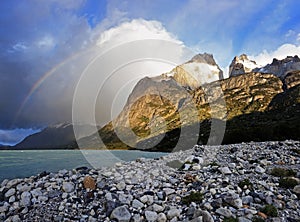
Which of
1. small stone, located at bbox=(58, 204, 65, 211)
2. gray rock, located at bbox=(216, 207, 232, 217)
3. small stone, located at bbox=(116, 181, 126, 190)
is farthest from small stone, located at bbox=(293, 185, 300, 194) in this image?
small stone, located at bbox=(58, 204, 65, 211)

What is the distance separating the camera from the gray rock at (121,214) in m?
9.30

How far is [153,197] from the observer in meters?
10.8

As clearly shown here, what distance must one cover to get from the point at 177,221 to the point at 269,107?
183 m

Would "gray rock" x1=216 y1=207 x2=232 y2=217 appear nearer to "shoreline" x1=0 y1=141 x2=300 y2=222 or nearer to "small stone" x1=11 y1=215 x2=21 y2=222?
"shoreline" x1=0 y1=141 x2=300 y2=222

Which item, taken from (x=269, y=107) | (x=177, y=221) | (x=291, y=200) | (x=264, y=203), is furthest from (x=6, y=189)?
(x=269, y=107)

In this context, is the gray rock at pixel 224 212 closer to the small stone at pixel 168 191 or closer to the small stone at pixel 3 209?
the small stone at pixel 168 191

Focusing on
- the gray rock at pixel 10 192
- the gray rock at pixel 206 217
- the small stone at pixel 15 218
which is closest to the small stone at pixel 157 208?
the gray rock at pixel 206 217

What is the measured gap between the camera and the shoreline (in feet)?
30.9

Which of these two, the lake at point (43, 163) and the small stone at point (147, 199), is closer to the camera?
the small stone at point (147, 199)

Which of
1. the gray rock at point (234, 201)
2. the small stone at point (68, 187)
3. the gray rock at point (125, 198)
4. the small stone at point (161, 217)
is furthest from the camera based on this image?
the small stone at point (68, 187)

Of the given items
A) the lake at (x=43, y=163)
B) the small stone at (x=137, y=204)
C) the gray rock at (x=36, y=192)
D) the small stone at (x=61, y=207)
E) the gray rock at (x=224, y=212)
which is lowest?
the gray rock at (x=224, y=212)

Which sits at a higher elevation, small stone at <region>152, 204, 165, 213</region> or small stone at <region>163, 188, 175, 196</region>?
small stone at <region>163, 188, 175, 196</region>

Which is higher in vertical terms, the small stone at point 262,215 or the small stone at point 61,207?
the small stone at point 61,207

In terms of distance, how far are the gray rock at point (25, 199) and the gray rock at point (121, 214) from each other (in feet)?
12.3
